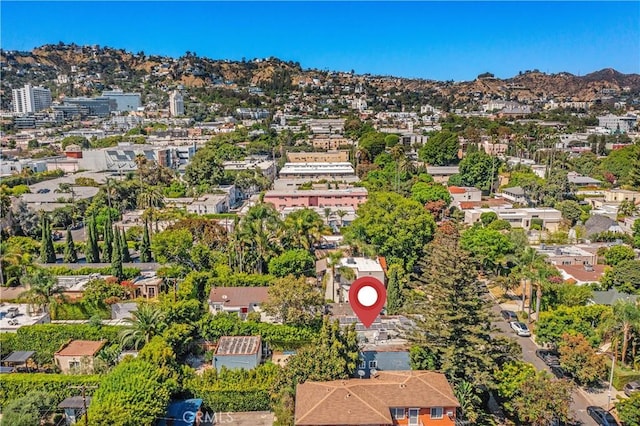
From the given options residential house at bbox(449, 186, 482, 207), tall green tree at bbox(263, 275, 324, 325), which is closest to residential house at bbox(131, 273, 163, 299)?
tall green tree at bbox(263, 275, 324, 325)

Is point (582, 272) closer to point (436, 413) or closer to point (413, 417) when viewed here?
point (436, 413)

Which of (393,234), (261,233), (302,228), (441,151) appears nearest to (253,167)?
(441,151)

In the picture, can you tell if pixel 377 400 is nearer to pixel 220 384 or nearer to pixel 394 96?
pixel 220 384

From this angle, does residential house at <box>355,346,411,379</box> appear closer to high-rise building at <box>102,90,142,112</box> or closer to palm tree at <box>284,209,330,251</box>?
palm tree at <box>284,209,330,251</box>

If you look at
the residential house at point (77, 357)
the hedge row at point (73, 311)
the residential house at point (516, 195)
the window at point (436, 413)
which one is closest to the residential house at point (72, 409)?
the residential house at point (77, 357)

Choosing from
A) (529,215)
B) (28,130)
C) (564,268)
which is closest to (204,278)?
(564,268)

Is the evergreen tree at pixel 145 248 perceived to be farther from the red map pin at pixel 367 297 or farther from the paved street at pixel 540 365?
the paved street at pixel 540 365
